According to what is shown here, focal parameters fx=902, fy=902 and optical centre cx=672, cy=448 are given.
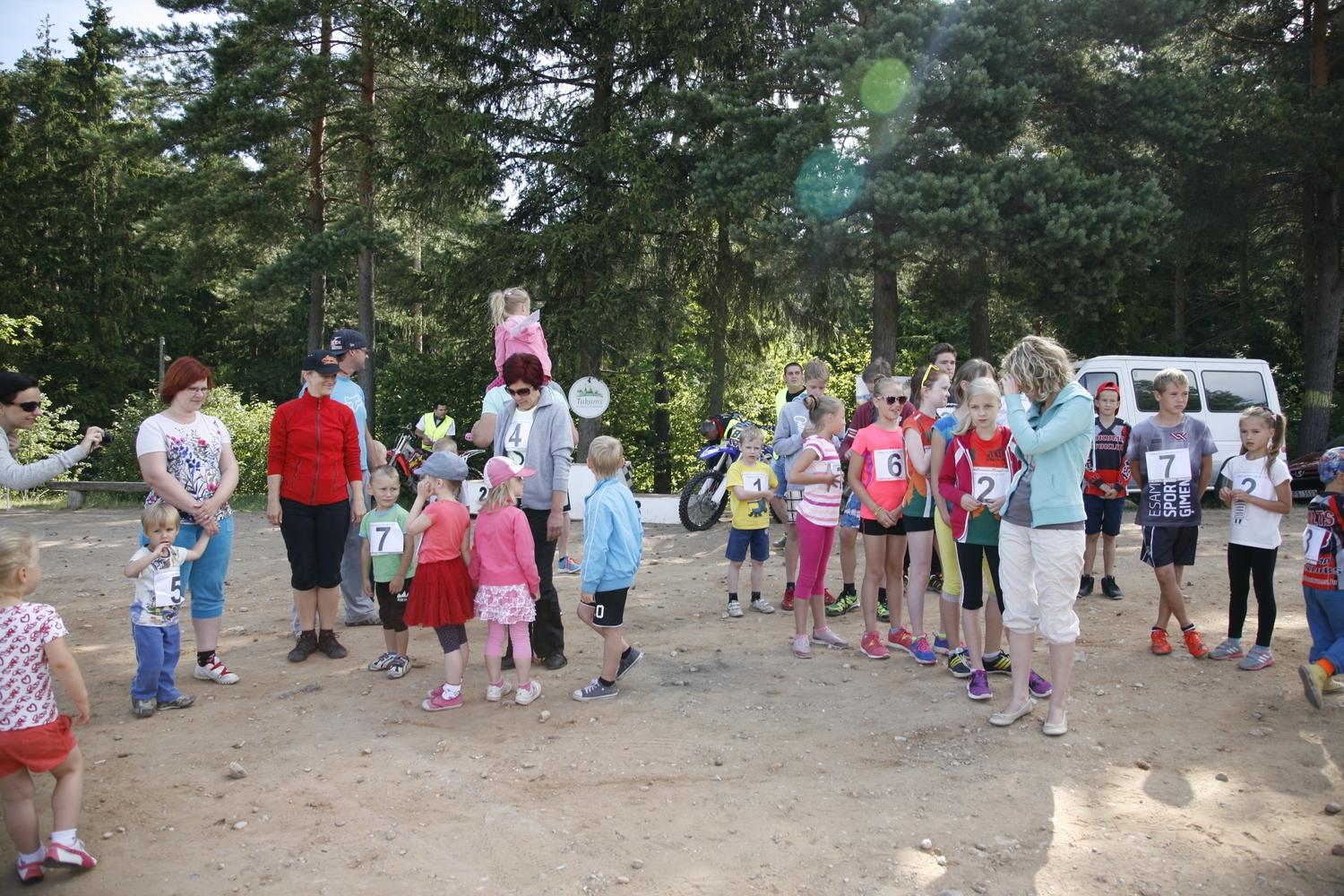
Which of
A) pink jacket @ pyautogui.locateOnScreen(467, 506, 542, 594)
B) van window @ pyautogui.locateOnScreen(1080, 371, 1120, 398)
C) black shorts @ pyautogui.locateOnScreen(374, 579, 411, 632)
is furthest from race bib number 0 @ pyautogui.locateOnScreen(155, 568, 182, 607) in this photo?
van window @ pyautogui.locateOnScreen(1080, 371, 1120, 398)

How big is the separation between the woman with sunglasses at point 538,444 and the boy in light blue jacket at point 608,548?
14.1 inches

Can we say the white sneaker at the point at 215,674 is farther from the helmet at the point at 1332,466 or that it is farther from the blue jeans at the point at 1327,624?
the helmet at the point at 1332,466

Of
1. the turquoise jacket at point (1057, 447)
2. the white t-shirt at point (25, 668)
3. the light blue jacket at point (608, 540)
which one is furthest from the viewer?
the light blue jacket at point (608, 540)

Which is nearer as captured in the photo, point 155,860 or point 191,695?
point 155,860

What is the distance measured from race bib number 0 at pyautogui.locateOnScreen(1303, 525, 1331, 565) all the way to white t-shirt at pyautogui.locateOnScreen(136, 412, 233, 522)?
5.84 metres

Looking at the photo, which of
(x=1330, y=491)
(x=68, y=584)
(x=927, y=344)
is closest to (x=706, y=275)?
(x=68, y=584)

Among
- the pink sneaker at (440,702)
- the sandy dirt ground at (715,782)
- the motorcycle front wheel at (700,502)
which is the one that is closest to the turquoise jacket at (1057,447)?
the sandy dirt ground at (715,782)

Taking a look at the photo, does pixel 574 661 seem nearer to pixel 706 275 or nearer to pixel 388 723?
pixel 388 723

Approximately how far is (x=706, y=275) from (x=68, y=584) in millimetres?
10579

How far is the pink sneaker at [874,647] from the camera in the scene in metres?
5.46

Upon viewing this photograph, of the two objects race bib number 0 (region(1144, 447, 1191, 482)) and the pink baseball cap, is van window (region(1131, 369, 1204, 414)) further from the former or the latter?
the pink baseball cap

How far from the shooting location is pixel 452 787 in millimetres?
3787

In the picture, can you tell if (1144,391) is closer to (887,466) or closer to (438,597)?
(887,466)

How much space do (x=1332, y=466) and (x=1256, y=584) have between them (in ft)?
2.87
